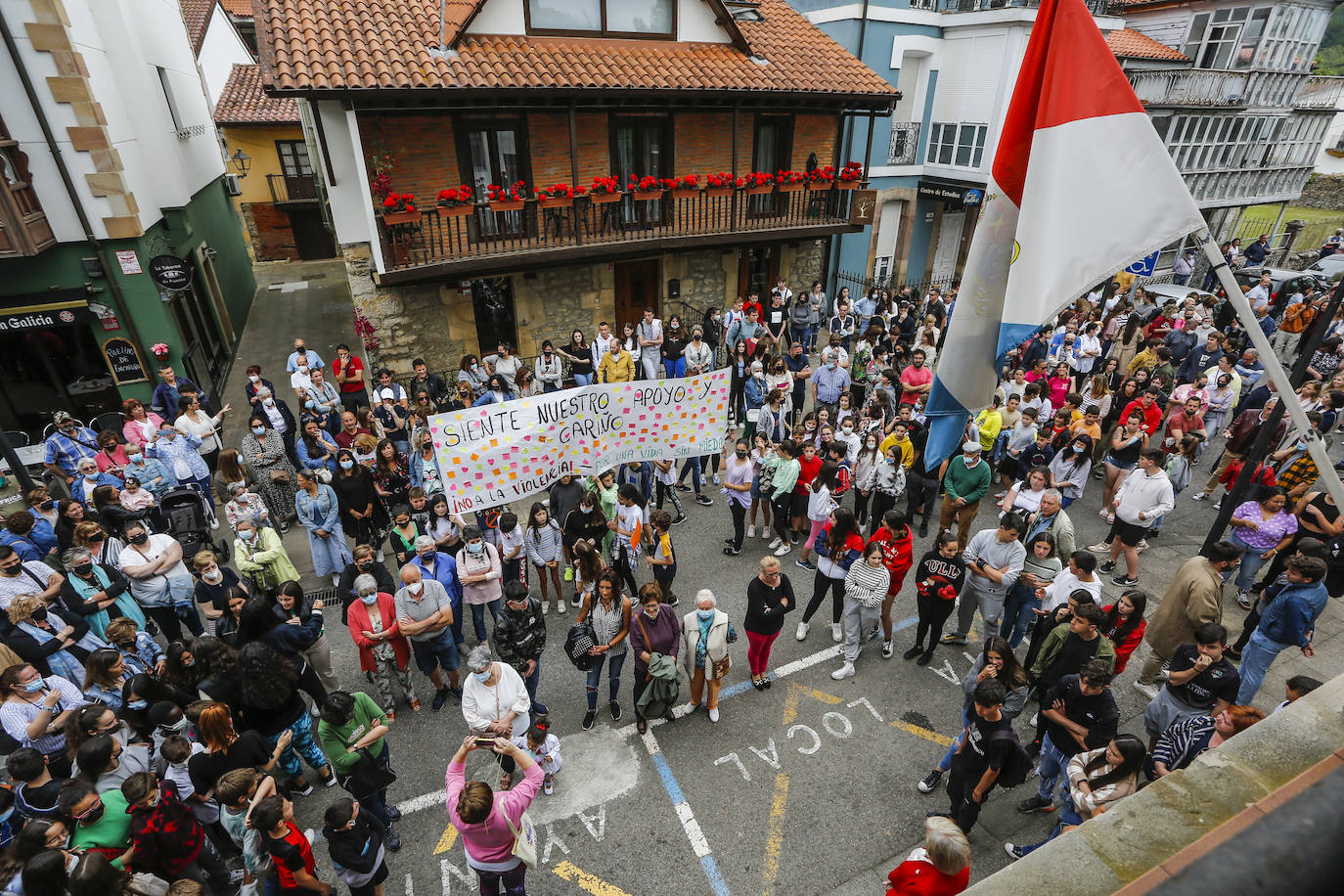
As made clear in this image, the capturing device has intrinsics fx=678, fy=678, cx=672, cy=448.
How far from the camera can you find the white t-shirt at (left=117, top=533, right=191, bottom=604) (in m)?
7.05

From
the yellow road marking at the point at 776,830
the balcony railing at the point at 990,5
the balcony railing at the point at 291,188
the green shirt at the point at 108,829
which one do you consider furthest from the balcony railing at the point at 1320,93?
the balcony railing at the point at 291,188

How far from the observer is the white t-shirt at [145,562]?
23.1ft

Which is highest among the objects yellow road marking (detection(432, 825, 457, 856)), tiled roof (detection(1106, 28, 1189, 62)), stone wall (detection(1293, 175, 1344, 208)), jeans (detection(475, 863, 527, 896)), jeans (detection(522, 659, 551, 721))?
tiled roof (detection(1106, 28, 1189, 62))

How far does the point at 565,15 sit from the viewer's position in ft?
47.8

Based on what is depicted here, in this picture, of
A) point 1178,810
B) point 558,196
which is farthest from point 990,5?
point 1178,810

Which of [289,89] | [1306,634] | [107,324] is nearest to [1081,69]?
[1306,634]

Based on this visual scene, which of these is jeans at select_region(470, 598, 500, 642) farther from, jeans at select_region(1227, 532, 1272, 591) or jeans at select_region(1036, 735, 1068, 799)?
jeans at select_region(1227, 532, 1272, 591)

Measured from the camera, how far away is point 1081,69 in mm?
3449

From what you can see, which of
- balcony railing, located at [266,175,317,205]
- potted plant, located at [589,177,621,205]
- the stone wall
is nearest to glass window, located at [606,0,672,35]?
potted plant, located at [589,177,621,205]

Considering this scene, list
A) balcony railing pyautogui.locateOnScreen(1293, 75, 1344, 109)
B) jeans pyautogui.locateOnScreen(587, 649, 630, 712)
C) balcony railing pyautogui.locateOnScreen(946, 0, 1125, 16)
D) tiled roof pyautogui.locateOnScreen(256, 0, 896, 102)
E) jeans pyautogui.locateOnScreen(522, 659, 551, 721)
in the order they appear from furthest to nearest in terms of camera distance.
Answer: balcony railing pyautogui.locateOnScreen(1293, 75, 1344, 109)
balcony railing pyautogui.locateOnScreen(946, 0, 1125, 16)
tiled roof pyautogui.locateOnScreen(256, 0, 896, 102)
jeans pyautogui.locateOnScreen(587, 649, 630, 712)
jeans pyautogui.locateOnScreen(522, 659, 551, 721)

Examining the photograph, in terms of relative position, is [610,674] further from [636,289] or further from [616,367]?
[636,289]

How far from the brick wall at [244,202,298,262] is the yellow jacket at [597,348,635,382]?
Answer: 939 inches

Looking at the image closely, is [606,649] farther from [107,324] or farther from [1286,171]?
[1286,171]

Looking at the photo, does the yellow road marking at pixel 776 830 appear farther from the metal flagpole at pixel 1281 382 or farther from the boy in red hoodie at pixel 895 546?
the metal flagpole at pixel 1281 382
